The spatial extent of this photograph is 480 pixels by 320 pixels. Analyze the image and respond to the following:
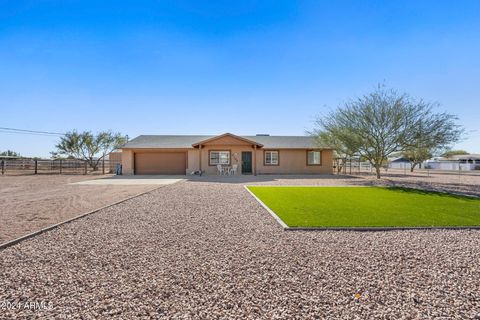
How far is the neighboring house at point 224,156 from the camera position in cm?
2219

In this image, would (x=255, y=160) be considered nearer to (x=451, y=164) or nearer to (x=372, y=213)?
(x=372, y=213)

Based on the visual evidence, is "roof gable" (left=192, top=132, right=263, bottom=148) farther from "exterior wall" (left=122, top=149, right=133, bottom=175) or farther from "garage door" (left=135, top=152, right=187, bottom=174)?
"exterior wall" (left=122, top=149, right=133, bottom=175)

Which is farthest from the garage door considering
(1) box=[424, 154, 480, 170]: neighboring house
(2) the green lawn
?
(1) box=[424, 154, 480, 170]: neighboring house

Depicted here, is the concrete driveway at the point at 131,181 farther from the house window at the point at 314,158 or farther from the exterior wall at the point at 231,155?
the house window at the point at 314,158

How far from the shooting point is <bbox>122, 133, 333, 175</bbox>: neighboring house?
72.8ft

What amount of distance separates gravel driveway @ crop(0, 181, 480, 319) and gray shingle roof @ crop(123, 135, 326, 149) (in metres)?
18.0

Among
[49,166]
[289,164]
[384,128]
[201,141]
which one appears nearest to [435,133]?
[384,128]

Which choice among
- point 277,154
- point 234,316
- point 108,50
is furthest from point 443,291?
point 277,154

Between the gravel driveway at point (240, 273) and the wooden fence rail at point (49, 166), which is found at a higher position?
the wooden fence rail at point (49, 166)

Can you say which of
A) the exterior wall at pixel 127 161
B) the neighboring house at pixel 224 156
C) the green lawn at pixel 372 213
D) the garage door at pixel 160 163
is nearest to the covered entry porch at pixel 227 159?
the neighboring house at pixel 224 156

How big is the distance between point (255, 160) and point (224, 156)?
2.86m

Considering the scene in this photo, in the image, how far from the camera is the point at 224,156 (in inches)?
880

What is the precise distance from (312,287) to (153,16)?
12.3 m

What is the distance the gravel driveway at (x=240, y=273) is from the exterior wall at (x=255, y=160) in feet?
54.8
